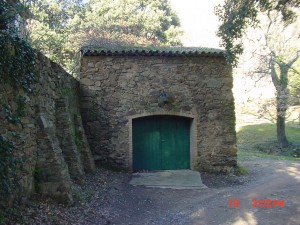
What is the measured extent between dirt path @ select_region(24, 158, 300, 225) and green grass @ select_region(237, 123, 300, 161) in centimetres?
937

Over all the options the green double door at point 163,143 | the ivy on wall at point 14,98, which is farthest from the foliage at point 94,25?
the ivy on wall at point 14,98

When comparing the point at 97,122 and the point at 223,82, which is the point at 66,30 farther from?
the point at 223,82

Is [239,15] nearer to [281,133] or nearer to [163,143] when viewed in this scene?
[163,143]

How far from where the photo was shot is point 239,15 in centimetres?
591

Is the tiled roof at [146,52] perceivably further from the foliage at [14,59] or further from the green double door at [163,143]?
the foliage at [14,59]

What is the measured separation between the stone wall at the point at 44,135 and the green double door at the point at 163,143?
3.04m

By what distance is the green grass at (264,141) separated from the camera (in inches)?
665

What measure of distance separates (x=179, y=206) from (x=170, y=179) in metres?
2.25

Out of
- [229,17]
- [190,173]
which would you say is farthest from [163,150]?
→ [229,17]

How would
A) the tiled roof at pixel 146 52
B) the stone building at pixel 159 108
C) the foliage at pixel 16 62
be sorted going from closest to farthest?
the foliage at pixel 16 62 → the tiled roof at pixel 146 52 → the stone building at pixel 159 108

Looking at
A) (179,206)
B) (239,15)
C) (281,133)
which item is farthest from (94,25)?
(179,206)

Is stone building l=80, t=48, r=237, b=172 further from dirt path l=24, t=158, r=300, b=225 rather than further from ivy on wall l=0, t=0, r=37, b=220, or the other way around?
ivy on wall l=0, t=0, r=37, b=220

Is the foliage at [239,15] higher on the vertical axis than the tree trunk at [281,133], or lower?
higher

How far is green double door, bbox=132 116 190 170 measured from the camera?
9250mm
